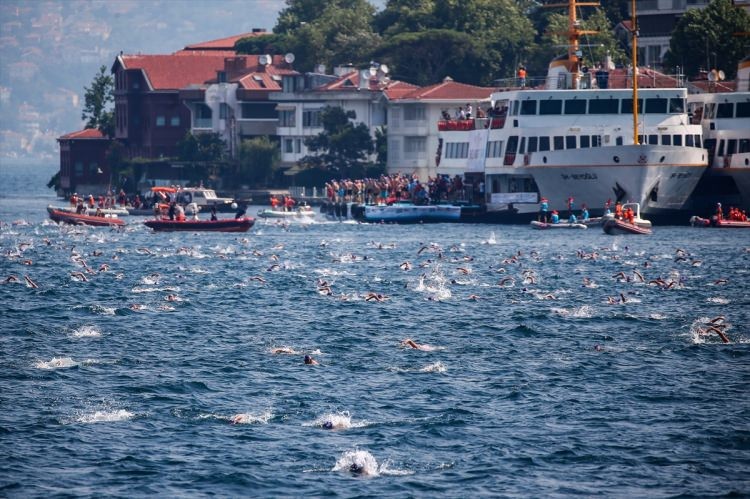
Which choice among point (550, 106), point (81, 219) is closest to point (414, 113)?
point (550, 106)

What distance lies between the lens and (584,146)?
99500 mm

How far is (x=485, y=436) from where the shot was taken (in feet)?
99.5

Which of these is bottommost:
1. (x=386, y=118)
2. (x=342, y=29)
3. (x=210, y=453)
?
(x=210, y=453)

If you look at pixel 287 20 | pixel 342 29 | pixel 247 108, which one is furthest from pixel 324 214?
pixel 287 20

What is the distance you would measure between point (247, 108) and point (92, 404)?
398ft

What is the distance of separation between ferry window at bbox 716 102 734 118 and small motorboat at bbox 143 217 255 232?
112 ft

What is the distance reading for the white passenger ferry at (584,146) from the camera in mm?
94188

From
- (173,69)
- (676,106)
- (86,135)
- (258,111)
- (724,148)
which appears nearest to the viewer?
(676,106)

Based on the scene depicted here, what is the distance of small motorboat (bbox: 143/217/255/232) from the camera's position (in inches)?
3617

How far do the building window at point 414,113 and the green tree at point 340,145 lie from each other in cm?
572

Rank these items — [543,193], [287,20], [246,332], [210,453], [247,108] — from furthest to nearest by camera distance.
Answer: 1. [287,20]
2. [247,108]
3. [543,193]
4. [246,332]
5. [210,453]

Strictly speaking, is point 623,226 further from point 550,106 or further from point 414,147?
point 414,147

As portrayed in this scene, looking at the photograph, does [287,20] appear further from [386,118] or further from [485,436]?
[485,436]

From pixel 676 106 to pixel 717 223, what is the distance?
1069 centimetres
